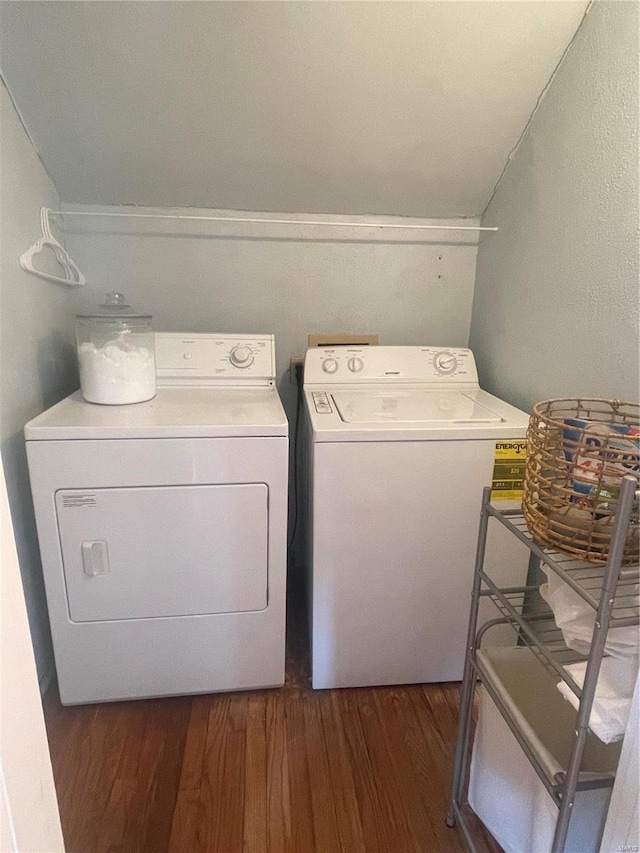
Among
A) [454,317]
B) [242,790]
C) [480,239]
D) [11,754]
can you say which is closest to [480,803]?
[242,790]

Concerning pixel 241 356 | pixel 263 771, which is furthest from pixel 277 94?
pixel 263 771

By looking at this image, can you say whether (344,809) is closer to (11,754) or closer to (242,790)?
(242,790)

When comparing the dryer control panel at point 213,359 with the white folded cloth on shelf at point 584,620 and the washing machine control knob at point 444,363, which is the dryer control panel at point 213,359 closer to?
the washing machine control knob at point 444,363

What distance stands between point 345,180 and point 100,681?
178cm

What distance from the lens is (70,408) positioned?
150 cm

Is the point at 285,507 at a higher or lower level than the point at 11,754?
lower

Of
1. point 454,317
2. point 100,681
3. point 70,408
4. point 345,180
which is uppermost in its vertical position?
point 345,180

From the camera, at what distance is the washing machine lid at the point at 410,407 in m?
1.50

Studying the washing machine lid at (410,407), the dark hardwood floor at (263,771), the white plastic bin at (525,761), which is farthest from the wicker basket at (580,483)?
the dark hardwood floor at (263,771)

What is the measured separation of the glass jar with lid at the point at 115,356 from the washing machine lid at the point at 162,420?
39 mm

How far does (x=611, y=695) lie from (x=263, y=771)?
0.98 m

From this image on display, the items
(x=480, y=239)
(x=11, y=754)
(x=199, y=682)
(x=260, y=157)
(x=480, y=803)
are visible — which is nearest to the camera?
(x=11, y=754)

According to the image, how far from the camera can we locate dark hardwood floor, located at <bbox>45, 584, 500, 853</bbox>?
4.03 feet

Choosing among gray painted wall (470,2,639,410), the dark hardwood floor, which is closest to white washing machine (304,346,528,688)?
the dark hardwood floor
